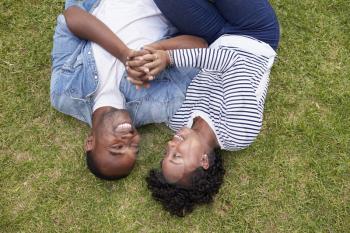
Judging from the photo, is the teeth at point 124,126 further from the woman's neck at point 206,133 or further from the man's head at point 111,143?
the woman's neck at point 206,133

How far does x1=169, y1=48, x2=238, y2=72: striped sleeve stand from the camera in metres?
3.13

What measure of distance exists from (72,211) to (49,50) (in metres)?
1.30

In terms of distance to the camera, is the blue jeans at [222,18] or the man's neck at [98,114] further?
the blue jeans at [222,18]

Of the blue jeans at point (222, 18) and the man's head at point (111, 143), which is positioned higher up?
the blue jeans at point (222, 18)

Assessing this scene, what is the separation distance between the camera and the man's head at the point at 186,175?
305 centimetres

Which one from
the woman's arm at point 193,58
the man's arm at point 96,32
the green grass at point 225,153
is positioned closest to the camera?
the woman's arm at point 193,58

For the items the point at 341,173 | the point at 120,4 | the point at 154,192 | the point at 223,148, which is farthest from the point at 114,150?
the point at 341,173

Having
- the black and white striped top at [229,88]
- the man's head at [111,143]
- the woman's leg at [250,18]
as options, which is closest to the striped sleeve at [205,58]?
the black and white striped top at [229,88]

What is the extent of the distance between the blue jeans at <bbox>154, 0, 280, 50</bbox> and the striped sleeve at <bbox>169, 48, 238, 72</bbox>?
0.25m

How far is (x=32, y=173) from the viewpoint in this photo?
3451 millimetres

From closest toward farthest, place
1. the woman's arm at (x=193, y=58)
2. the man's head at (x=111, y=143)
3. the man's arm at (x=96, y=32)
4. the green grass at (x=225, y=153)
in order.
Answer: the man's head at (x=111, y=143) < the woman's arm at (x=193, y=58) < the man's arm at (x=96, y=32) < the green grass at (x=225, y=153)

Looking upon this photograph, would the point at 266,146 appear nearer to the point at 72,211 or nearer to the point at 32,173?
the point at 72,211

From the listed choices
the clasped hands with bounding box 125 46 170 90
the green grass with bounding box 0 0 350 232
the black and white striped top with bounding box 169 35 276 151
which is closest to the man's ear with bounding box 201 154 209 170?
the black and white striped top with bounding box 169 35 276 151

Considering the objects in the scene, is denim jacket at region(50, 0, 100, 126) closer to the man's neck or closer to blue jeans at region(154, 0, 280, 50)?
the man's neck
